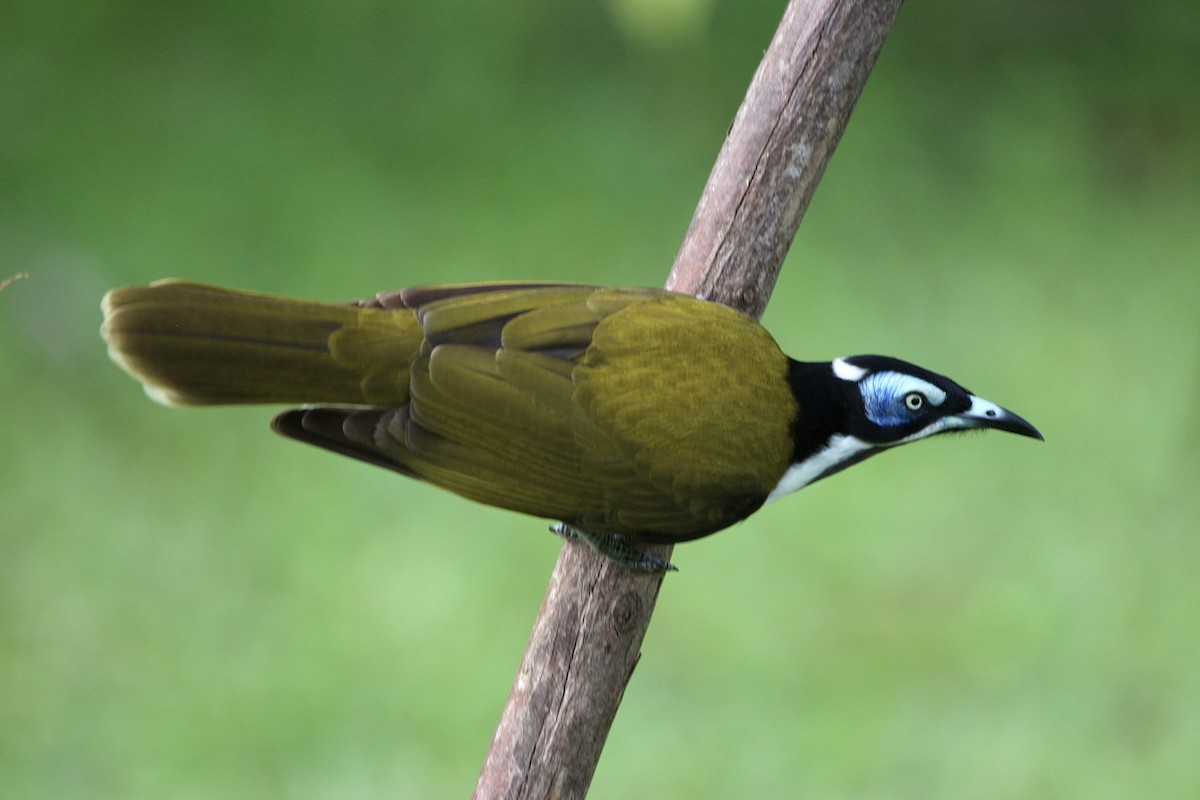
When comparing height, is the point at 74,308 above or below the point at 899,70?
below

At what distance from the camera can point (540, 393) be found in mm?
1837

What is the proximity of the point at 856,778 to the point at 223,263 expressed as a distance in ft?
6.54

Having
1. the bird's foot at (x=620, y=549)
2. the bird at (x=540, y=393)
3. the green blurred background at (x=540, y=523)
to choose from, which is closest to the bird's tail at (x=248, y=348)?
the bird at (x=540, y=393)

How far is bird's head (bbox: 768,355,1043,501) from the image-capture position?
1849mm

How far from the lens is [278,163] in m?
3.75

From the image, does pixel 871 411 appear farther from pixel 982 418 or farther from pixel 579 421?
pixel 579 421

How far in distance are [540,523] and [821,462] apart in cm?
151

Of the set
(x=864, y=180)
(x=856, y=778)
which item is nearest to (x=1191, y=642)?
(x=856, y=778)

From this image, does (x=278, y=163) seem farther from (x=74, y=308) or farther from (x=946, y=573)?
(x=946, y=573)

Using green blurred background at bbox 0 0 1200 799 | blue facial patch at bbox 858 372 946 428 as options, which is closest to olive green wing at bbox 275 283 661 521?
blue facial patch at bbox 858 372 946 428

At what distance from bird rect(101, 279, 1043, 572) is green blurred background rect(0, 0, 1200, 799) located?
883mm

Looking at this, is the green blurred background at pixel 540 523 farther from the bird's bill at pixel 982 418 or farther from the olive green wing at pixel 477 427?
the bird's bill at pixel 982 418

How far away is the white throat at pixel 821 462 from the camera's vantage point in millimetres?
1910

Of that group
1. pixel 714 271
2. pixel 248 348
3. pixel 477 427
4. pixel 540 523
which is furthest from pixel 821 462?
pixel 540 523
